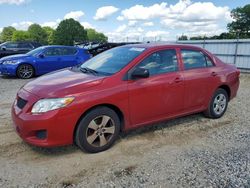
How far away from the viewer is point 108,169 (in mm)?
3469

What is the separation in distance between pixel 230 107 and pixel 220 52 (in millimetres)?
9128

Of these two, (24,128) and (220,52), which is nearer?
(24,128)

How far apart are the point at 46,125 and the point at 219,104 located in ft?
12.1

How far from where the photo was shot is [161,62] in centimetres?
454

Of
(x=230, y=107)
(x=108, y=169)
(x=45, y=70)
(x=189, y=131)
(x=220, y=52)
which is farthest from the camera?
(x=220, y=52)

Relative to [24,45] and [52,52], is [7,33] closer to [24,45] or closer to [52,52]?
[24,45]

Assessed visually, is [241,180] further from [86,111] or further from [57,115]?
[57,115]

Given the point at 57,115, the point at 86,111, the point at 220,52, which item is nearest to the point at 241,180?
the point at 86,111

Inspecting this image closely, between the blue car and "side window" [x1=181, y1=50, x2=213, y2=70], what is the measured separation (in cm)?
770

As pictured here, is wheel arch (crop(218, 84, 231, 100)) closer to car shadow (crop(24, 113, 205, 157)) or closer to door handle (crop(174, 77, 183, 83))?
car shadow (crop(24, 113, 205, 157))

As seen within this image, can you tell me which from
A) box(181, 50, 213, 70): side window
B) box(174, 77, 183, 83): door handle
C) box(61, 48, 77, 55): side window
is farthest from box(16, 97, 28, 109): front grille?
box(61, 48, 77, 55): side window

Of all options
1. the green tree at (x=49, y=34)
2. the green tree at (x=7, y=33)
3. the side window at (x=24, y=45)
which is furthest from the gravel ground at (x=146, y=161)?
the green tree at (x=7, y=33)

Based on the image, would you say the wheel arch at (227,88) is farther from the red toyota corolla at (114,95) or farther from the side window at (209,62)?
the side window at (209,62)

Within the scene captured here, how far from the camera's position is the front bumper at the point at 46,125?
345 cm
